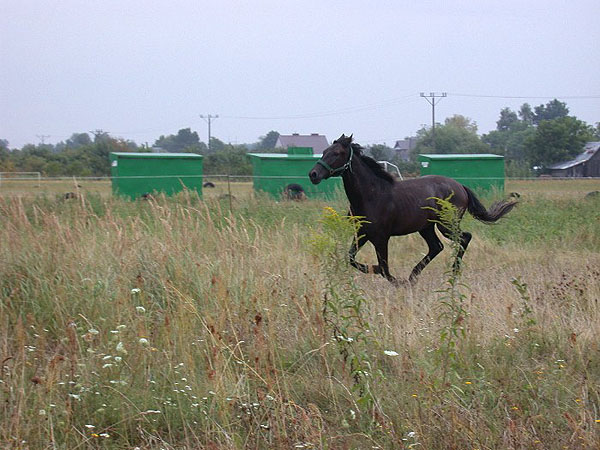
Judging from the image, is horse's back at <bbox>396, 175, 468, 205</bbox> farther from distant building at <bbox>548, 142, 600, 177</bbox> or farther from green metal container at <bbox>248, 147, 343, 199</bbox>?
distant building at <bbox>548, 142, 600, 177</bbox>

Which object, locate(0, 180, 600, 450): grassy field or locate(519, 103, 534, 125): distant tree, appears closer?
locate(0, 180, 600, 450): grassy field

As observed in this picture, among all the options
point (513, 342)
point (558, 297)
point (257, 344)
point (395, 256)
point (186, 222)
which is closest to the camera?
point (257, 344)

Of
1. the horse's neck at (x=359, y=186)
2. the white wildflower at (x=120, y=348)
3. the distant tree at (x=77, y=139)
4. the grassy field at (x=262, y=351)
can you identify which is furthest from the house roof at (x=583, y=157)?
the distant tree at (x=77, y=139)

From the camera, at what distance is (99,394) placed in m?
4.49

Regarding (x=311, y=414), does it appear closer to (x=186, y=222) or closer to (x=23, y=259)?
(x=23, y=259)

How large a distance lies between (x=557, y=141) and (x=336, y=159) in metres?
36.1

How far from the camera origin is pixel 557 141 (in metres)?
41.4

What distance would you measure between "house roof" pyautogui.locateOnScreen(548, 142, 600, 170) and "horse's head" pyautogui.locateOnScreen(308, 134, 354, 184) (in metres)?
31.0

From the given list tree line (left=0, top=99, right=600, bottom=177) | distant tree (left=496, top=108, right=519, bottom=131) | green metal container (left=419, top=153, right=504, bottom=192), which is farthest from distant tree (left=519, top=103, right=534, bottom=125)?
green metal container (left=419, top=153, right=504, bottom=192)

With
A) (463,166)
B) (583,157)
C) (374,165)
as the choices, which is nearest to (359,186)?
(374,165)

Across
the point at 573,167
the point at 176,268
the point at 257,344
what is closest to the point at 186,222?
the point at 176,268

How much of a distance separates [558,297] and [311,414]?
11.1 feet

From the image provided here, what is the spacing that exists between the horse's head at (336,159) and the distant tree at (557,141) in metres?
35.6

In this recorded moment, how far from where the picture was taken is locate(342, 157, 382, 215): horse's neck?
8578 millimetres
